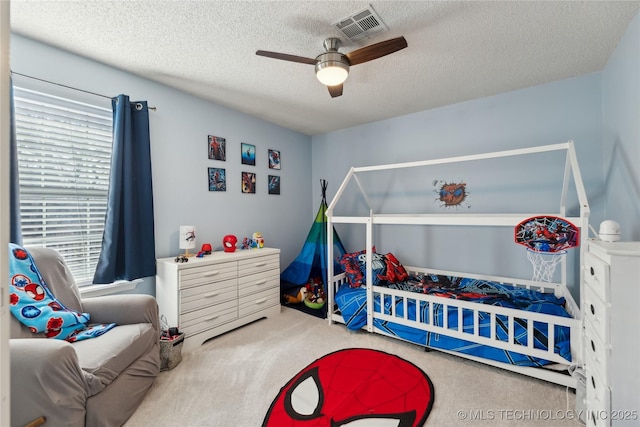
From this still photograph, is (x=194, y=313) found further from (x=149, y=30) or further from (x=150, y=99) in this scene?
(x=149, y=30)

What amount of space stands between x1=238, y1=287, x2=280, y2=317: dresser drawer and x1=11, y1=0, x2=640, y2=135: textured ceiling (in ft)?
6.88

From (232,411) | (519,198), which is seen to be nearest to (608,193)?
(519,198)

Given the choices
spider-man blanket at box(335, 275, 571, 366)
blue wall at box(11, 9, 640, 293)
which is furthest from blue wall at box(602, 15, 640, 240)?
spider-man blanket at box(335, 275, 571, 366)

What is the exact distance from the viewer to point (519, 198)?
2779 mm

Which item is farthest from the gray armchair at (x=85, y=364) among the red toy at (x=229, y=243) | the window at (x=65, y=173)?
the red toy at (x=229, y=243)

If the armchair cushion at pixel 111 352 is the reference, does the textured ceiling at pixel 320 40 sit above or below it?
above

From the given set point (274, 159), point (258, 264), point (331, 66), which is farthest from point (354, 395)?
point (274, 159)

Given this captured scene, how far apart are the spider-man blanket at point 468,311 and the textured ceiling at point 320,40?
75.4 inches

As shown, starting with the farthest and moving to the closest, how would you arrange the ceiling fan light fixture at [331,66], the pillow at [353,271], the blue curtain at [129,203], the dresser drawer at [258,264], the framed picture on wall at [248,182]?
the framed picture on wall at [248,182] → the pillow at [353,271] → the dresser drawer at [258,264] → the blue curtain at [129,203] → the ceiling fan light fixture at [331,66]

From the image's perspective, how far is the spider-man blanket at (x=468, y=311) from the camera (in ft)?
6.36

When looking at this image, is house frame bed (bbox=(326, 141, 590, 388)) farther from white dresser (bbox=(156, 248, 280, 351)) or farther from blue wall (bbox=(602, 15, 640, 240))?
white dresser (bbox=(156, 248, 280, 351))

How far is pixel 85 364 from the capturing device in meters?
1.39

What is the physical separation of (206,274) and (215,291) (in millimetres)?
199

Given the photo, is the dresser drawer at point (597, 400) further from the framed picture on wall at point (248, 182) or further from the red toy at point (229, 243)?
the framed picture on wall at point (248, 182)
